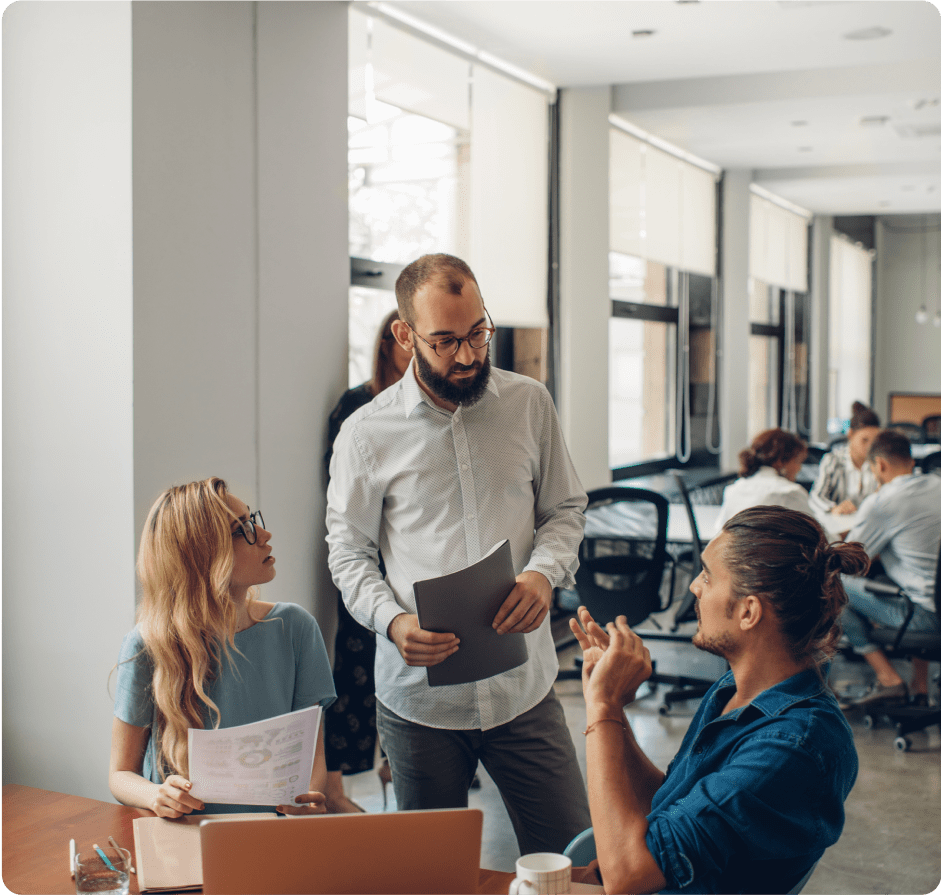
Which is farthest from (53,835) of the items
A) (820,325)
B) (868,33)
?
(820,325)

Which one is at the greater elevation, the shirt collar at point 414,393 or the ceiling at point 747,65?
the ceiling at point 747,65

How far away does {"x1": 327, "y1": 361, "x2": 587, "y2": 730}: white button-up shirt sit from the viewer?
2.07 metres

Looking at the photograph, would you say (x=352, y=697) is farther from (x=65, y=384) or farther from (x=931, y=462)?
(x=931, y=462)

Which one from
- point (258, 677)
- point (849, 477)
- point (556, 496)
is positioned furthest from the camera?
point (849, 477)

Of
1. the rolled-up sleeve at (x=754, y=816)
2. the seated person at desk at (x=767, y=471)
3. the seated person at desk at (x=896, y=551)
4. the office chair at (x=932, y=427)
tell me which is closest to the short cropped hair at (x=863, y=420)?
the seated person at desk at (x=896, y=551)

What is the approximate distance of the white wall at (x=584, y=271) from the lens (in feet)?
18.1

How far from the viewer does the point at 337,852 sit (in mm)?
1153

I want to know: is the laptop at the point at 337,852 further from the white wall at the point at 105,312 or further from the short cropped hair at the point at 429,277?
the white wall at the point at 105,312

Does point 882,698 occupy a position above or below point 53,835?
below

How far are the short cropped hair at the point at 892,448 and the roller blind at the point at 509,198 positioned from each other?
1.89 metres

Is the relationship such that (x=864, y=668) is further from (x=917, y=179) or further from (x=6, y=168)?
(x=917, y=179)

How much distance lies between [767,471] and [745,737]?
3.23 m

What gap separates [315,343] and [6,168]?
3.51 feet

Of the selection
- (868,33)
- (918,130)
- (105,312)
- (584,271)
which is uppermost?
(918,130)
